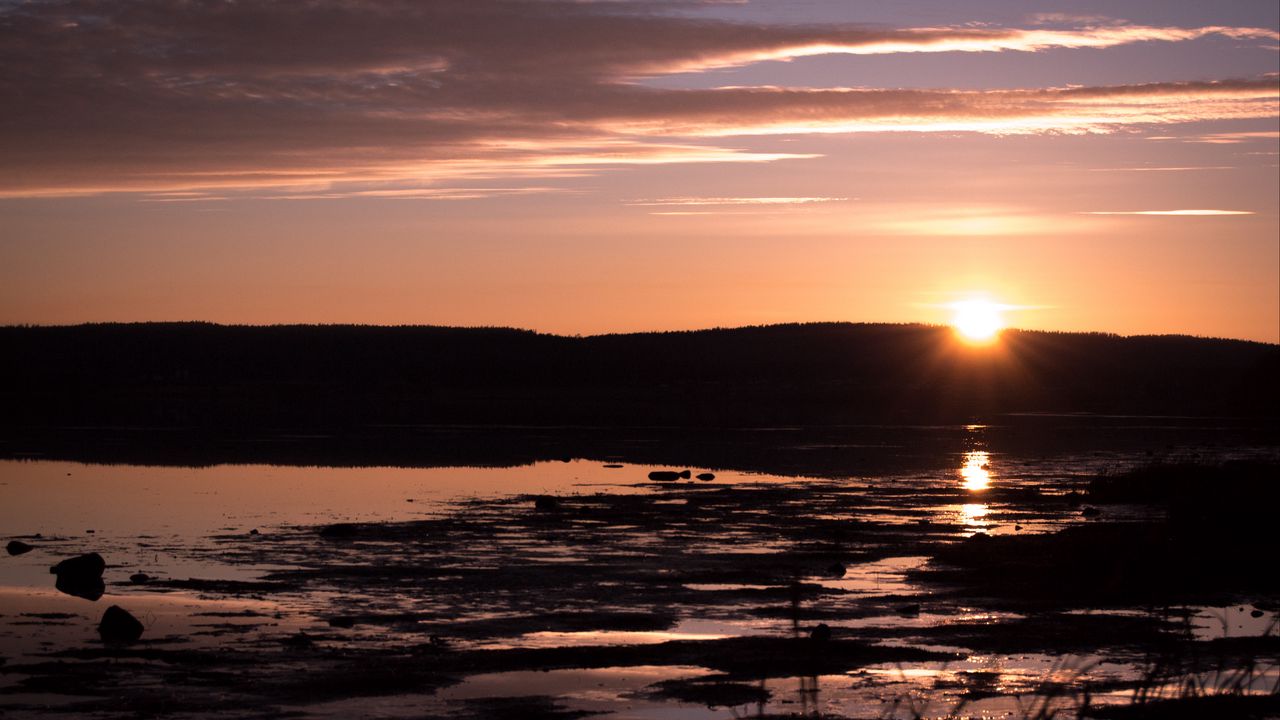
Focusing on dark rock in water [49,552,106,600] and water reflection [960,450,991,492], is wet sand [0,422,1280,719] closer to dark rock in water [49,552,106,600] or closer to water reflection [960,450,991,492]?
dark rock in water [49,552,106,600]

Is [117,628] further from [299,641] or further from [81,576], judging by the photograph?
[81,576]

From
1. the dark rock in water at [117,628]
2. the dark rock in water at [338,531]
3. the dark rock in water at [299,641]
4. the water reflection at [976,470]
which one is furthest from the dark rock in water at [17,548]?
the water reflection at [976,470]

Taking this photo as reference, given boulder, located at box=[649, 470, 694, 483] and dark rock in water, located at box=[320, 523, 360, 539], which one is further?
boulder, located at box=[649, 470, 694, 483]

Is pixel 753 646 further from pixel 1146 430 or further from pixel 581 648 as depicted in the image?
pixel 1146 430

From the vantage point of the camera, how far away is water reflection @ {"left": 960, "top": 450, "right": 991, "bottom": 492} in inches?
1549

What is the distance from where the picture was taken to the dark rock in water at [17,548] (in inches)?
915

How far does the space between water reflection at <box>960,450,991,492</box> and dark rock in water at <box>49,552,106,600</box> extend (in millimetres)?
23577

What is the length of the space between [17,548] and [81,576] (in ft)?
13.7

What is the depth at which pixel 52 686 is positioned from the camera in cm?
1393

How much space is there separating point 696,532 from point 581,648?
11545 mm

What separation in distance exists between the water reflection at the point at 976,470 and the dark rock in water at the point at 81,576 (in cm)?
2358

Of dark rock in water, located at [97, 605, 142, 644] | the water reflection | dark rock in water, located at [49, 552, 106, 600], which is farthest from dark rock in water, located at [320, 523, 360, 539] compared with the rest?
the water reflection

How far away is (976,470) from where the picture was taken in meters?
45.3

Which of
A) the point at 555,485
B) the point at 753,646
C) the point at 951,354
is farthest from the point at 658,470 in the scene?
Result: the point at 951,354
